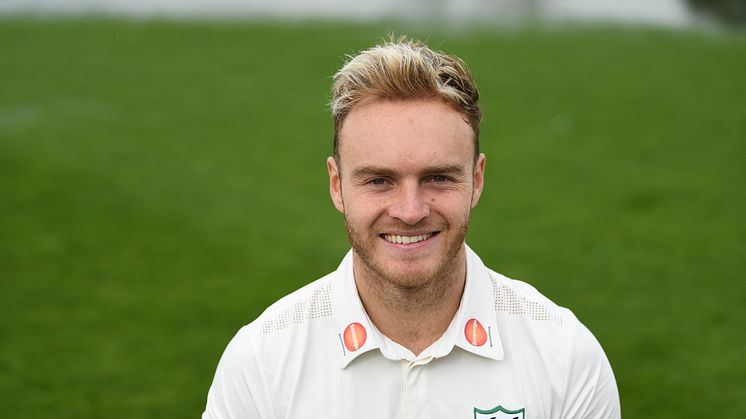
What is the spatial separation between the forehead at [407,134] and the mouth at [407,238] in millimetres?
204

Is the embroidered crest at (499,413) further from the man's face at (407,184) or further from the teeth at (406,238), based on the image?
the teeth at (406,238)

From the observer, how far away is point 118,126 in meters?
11.1

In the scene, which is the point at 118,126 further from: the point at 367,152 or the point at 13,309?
the point at 367,152

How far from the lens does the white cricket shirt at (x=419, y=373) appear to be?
282 cm

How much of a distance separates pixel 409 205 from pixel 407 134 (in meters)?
0.19

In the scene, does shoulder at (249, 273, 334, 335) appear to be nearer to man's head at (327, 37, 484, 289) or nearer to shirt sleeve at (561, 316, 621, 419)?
man's head at (327, 37, 484, 289)

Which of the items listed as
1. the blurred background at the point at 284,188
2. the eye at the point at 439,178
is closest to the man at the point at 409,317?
the eye at the point at 439,178

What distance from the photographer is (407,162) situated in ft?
8.80

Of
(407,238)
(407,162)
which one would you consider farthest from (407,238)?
(407,162)

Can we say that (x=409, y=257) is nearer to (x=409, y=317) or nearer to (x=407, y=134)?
(x=409, y=317)

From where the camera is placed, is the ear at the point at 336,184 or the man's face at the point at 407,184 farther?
the ear at the point at 336,184

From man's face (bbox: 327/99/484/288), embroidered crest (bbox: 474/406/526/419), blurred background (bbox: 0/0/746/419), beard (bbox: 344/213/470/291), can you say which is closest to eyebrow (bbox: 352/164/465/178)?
man's face (bbox: 327/99/484/288)

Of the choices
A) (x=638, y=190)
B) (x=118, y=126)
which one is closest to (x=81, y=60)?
(x=118, y=126)

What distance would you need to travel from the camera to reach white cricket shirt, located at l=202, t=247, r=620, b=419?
9.25ft
